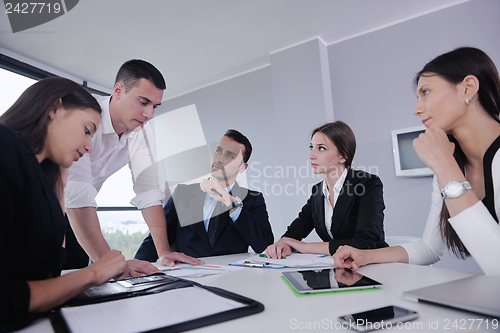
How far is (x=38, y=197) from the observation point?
2.25 ft

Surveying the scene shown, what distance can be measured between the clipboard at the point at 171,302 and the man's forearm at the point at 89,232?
2.15ft

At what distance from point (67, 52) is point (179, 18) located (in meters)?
1.62

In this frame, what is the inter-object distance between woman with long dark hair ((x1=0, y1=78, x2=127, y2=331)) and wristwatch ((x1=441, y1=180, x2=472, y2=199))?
0.97m

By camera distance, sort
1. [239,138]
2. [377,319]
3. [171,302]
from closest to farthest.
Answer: [377,319], [171,302], [239,138]

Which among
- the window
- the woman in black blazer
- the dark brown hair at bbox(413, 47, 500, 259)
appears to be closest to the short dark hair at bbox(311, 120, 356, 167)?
the woman in black blazer

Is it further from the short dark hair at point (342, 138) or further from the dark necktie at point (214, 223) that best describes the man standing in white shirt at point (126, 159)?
the short dark hair at point (342, 138)

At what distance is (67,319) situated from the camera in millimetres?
561

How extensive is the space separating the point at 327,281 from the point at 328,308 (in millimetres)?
181

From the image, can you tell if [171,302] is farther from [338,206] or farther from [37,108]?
[338,206]

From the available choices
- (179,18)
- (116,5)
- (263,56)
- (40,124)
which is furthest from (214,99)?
(40,124)

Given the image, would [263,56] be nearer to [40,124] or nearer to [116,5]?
[116,5]

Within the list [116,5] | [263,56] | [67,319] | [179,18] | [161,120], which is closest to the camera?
[67,319]

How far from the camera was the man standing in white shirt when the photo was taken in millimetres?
1402

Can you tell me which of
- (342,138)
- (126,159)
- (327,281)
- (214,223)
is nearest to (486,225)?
(327,281)
